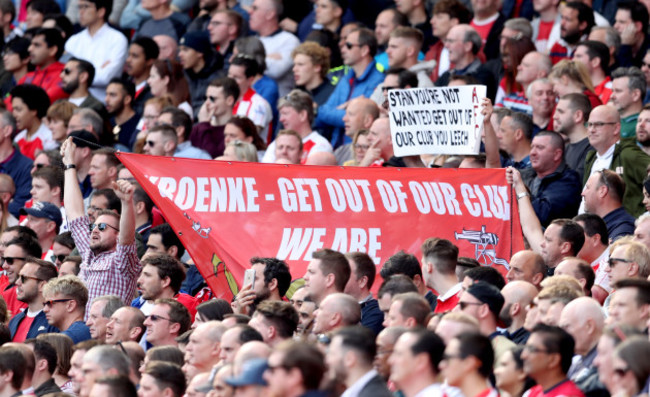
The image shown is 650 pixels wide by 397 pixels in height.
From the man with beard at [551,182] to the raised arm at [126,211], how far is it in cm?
347

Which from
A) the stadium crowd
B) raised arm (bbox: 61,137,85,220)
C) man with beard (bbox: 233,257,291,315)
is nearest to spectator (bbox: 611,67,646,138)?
the stadium crowd

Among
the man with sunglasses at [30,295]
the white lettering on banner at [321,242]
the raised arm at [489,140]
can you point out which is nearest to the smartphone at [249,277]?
the white lettering on banner at [321,242]

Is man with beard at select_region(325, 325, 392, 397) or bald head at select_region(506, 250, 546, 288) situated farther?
bald head at select_region(506, 250, 546, 288)

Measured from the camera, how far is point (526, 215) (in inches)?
449

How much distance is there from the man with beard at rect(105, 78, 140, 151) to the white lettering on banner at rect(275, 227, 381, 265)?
5901 mm

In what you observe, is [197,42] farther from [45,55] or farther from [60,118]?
[45,55]

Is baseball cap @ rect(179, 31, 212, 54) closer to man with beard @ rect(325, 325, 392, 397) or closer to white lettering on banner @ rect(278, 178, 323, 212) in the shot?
white lettering on banner @ rect(278, 178, 323, 212)

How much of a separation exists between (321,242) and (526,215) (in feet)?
5.63

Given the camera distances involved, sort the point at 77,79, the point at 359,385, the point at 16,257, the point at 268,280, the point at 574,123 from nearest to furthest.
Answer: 1. the point at 359,385
2. the point at 268,280
3. the point at 574,123
4. the point at 16,257
5. the point at 77,79

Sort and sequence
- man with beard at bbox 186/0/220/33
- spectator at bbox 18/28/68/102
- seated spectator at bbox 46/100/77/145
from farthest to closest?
man with beard at bbox 186/0/220/33 → spectator at bbox 18/28/68/102 → seated spectator at bbox 46/100/77/145

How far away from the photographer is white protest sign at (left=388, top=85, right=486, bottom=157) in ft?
39.5

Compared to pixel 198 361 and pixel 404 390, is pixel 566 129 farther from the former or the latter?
pixel 404 390

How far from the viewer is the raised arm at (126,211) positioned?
1144 cm

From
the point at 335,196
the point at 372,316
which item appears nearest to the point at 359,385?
the point at 372,316
